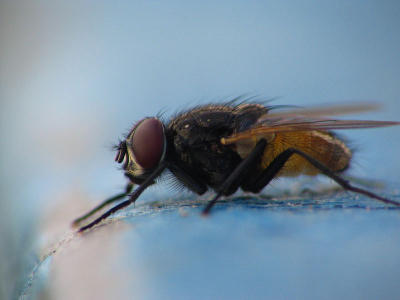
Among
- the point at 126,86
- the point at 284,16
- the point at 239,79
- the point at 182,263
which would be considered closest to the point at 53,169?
the point at 126,86

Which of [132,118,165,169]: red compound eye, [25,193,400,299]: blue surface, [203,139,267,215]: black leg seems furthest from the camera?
[132,118,165,169]: red compound eye

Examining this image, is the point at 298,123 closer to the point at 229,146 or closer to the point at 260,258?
the point at 229,146

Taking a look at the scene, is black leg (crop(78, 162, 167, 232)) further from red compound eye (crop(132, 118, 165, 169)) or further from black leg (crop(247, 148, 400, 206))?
black leg (crop(247, 148, 400, 206))

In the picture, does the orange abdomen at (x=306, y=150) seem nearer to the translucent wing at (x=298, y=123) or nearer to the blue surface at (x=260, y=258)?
the translucent wing at (x=298, y=123)

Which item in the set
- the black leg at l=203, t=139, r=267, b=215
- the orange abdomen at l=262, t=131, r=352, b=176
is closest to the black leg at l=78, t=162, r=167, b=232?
the black leg at l=203, t=139, r=267, b=215

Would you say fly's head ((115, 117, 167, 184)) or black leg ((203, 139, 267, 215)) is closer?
black leg ((203, 139, 267, 215))

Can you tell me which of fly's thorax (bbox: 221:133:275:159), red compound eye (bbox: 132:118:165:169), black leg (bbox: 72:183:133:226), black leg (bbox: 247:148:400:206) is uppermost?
red compound eye (bbox: 132:118:165:169)
